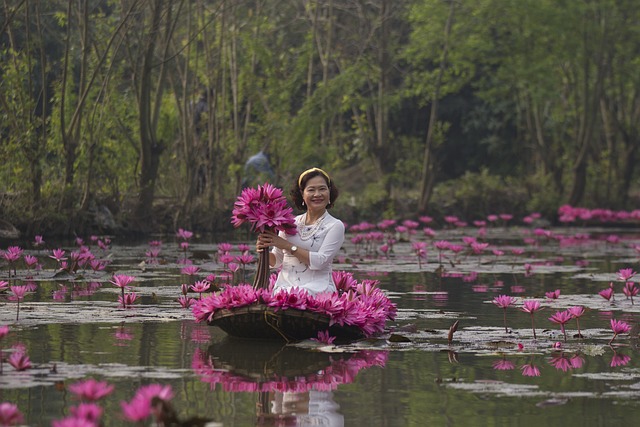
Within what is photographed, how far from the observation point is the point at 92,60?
25656 millimetres

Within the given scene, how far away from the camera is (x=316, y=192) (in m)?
9.96

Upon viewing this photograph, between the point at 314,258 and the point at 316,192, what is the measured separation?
1.64 ft

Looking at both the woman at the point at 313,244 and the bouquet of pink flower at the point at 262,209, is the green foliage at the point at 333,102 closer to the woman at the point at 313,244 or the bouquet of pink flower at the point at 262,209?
the woman at the point at 313,244

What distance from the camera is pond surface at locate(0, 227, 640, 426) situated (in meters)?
6.76

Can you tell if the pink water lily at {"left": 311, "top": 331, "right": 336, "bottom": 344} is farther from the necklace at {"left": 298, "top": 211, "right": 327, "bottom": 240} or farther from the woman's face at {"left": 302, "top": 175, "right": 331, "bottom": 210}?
the woman's face at {"left": 302, "top": 175, "right": 331, "bottom": 210}

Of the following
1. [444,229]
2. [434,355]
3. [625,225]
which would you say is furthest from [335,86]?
[434,355]

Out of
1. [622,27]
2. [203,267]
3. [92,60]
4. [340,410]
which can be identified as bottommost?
[340,410]

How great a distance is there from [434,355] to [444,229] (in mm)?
21967

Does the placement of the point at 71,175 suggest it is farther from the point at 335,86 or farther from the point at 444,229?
the point at 444,229

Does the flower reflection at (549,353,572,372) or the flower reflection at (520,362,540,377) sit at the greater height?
the flower reflection at (549,353,572,372)

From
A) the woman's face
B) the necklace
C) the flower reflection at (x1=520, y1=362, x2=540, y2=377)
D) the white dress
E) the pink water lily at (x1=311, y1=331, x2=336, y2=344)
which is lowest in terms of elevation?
the flower reflection at (x1=520, y1=362, x2=540, y2=377)

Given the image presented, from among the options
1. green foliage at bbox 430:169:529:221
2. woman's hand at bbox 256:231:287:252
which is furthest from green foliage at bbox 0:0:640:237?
woman's hand at bbox 256:231:287:252

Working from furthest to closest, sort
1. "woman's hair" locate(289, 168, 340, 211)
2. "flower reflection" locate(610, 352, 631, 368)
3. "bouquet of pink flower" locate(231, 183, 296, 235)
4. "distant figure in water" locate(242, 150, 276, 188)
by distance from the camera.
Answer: "distant figure in water" locate(242, 150, 276, 188), "woman's hair" locate(289, 168, 340, 211), "bouquet of pink flower" locate(231, 183, 296, 235), "flower reflection" locate(610, 352, 631, 368)

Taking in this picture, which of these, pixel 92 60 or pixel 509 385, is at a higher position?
pixel 92 60
